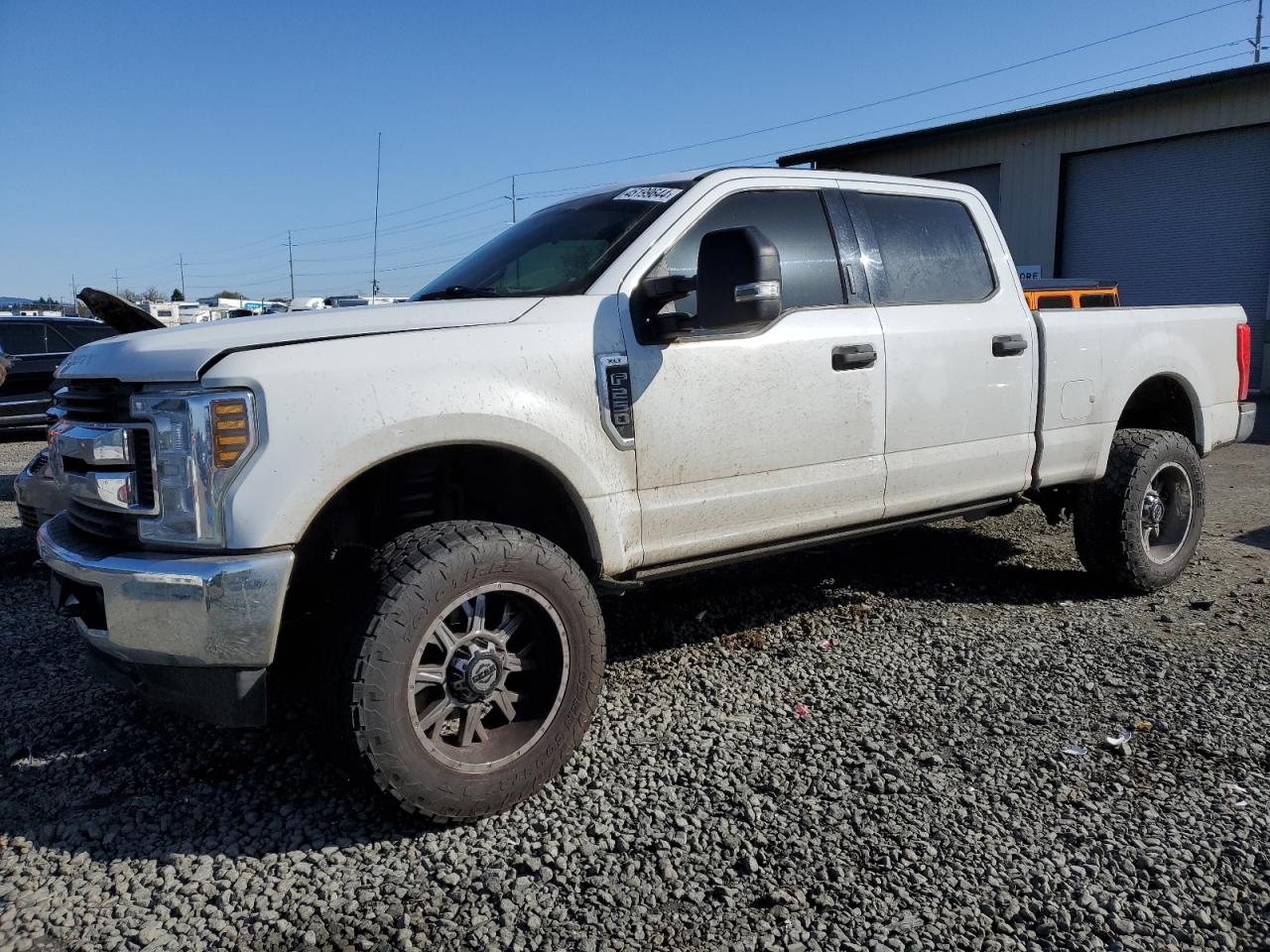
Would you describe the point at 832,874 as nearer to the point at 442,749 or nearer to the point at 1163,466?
the point at 442,749

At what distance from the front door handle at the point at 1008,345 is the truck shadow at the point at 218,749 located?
1350 millimetres

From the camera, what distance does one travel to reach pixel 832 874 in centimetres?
271

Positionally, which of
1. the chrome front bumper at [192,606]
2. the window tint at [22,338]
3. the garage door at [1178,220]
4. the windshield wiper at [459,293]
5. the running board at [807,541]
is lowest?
the running board at [807,541]

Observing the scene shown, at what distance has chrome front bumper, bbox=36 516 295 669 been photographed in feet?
8.77

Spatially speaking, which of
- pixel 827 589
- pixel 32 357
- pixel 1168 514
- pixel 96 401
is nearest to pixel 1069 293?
pixel 1168 514

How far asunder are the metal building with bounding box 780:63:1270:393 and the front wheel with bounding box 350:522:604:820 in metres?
17.1

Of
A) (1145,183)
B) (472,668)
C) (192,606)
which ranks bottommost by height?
(472,668)

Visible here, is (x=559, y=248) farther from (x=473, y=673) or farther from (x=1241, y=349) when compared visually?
(x=1241, y=349)

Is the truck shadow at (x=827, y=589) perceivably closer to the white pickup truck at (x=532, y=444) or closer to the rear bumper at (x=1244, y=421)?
the white pickup truck at (x=532, y=444)

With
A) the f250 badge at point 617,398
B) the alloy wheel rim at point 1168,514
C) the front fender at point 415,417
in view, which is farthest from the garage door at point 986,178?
the front fender at point 415,417

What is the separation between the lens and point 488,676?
303 cm

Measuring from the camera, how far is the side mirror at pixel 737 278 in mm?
3189

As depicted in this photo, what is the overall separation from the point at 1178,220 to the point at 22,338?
1780 cm

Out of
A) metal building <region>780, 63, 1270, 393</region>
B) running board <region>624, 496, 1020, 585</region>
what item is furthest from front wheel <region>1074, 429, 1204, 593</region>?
metal building <region>780, 63, 1270, 393</region>
